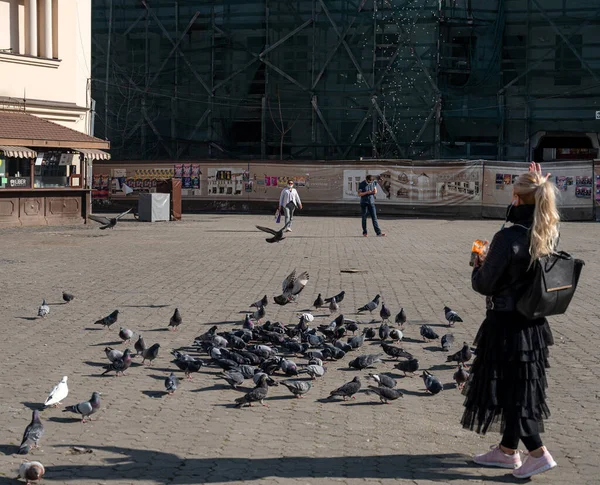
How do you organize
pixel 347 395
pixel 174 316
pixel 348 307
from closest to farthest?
1. pixel 347 395
2. pixel 174 316
3. pixel 348 307

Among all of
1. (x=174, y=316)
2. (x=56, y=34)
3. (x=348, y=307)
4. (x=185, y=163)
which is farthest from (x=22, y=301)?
(x=185, y=163)

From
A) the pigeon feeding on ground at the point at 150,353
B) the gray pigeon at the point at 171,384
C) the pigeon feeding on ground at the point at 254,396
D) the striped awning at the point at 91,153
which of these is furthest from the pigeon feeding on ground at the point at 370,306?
the striped awning at the point at 91,153

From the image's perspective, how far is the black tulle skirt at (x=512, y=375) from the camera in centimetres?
596

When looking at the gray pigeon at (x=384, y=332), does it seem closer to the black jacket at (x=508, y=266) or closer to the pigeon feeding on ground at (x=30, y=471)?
the black jacket at (x=508, y=266)

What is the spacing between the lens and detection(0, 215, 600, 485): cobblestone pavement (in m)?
6.17

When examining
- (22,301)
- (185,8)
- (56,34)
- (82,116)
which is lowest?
(22,301)

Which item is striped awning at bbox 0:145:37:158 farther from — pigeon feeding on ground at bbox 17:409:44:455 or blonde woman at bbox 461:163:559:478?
blonde woman at bbox 461:163:559:478

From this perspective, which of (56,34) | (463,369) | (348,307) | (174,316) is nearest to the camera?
(463,369)

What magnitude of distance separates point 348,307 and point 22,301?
185 inches

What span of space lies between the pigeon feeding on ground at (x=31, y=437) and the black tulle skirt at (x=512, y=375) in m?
2.88

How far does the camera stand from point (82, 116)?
35281 mm

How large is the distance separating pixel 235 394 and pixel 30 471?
9.56 ft

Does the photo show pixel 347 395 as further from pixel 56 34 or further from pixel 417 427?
pixel 56 34

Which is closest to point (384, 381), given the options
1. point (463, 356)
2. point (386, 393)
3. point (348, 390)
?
point (386, 393)
